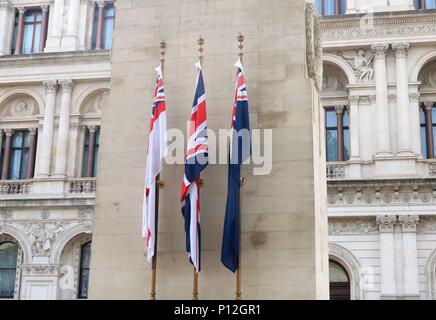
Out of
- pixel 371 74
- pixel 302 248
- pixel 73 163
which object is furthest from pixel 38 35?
pixel 302 248

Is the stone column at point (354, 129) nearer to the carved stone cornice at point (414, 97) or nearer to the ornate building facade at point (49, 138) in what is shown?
the carved stone cornice at point (414, 97)

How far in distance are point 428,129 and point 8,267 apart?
64.3 ft

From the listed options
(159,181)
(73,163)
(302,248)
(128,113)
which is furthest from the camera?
(73,163)

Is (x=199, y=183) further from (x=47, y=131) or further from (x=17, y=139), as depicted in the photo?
(x=17, y=139)

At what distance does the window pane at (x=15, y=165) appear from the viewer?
113 feet

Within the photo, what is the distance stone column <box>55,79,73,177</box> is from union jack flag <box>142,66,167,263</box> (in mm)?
22837

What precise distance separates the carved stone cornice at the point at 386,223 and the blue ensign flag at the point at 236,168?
18079mm

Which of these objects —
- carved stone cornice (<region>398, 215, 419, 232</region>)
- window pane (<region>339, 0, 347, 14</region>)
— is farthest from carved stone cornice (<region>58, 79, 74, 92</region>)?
carved stone cornice (<region>398, 215, 419, 232</region>)

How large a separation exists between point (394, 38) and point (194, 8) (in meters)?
19.9

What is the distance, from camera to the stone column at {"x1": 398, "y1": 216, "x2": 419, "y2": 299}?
26.6 meters

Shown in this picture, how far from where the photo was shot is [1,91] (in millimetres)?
35281

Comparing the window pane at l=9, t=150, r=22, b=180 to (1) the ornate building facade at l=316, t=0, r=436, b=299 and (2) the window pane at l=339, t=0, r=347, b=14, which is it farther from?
(2) the window pane at l=339, t=0, r=347, b=14

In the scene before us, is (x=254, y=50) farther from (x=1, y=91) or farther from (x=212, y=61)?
(x=1, y=91)

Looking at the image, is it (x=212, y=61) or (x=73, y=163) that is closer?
(x=212, y=61)
